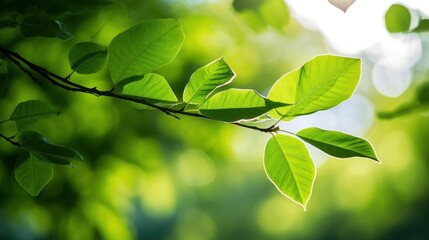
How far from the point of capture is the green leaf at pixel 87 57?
492 mm

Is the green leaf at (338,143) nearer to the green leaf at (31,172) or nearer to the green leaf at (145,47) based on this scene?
the green leaf at (145,47)

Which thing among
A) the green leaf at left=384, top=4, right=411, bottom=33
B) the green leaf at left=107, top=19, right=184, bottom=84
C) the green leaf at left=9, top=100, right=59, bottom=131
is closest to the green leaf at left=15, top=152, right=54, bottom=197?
the green leaf at left=9, top=100, right=59, bottom=131

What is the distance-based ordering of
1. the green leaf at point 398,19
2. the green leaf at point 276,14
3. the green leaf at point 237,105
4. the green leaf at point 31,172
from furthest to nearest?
1. the green leaf at point 276,14
2. the green leaf at point 398,19
3. the green leaf at point 31,172
4. the green leaf at point 237,105

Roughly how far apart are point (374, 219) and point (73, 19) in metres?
5.12

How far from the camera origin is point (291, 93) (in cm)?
45

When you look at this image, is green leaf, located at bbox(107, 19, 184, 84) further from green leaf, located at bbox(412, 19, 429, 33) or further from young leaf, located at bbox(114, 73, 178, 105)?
green leaf, located at bbox(412, 19, 429, 33)

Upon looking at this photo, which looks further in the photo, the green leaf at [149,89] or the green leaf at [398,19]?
the green leaf at [398,19]

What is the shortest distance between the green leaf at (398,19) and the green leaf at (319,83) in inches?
9.7

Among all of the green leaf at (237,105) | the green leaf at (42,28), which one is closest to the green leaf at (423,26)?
the green leaf at (237,105)

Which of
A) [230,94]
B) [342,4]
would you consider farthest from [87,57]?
[342,4]

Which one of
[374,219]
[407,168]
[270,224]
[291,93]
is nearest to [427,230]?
[374,219]

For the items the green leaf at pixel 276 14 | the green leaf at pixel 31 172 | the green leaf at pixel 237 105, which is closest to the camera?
the green leaf at pixel 237 105

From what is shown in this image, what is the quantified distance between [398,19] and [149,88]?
0.37 metres

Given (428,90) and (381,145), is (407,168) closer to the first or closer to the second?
(381,145)
